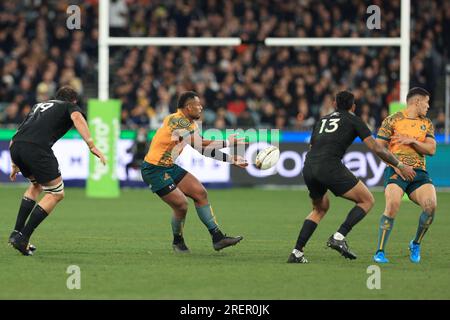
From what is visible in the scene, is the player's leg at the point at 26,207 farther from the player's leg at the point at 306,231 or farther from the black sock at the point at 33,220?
the player's leg at the point at 306,231

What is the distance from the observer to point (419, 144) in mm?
12156

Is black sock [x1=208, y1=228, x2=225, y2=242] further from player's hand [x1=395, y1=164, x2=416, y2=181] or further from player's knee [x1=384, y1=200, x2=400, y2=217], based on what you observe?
player's hand [x1=395, y1=164, x2=416, y2=181]

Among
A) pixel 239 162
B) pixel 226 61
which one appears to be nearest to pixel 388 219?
pixel 239 162

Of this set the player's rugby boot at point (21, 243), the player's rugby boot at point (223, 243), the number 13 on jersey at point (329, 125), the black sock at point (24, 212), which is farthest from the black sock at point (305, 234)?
the black sock at point (24, 212)

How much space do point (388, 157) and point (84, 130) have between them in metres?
3.59

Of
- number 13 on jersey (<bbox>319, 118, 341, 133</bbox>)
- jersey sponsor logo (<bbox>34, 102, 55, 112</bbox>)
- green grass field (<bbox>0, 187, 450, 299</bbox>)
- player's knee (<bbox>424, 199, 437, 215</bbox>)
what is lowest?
green grass field (<bbox>0, 187, 450, 299</bbox>)

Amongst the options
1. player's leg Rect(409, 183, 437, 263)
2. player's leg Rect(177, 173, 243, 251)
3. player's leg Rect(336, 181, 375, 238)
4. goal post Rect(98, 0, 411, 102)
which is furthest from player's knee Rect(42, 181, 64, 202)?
goal post Rect(98, 0, 411, 102)

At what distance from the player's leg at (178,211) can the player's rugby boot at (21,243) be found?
177 cm

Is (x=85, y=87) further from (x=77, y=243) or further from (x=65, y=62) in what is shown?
(x=77, y=243)

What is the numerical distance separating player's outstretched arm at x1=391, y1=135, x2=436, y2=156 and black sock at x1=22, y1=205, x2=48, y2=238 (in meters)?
4.29

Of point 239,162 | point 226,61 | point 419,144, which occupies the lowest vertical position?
point 239,162

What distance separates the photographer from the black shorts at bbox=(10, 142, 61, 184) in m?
12.7

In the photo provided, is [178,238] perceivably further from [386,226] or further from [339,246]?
[386,226]
